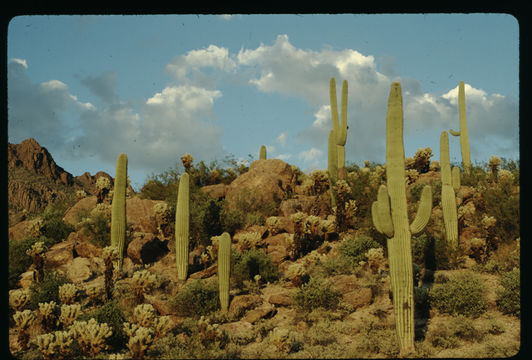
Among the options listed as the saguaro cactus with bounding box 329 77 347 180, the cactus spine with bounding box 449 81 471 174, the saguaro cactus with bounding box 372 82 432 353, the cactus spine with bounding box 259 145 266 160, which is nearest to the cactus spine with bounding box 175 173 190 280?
the saguaro cactus with bounding box 372 82 432 353

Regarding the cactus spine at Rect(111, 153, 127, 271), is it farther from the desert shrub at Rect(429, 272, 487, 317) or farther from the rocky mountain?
the rocky mountain

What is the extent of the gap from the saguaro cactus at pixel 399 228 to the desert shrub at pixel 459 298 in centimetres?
246

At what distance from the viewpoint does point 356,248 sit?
13.0 m

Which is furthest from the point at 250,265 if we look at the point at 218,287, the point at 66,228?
the point at 66,228

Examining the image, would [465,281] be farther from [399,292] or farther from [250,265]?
[250,265]

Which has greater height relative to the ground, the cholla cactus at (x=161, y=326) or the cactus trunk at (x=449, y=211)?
the cactus trunk at (x=449, y=211)

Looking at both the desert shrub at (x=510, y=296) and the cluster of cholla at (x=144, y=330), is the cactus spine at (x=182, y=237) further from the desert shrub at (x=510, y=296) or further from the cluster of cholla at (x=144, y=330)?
the desert shrub at (x=510, y=296)

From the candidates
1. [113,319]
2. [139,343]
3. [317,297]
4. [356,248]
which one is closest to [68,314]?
[113,319]

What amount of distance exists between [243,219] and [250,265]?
11.9 ft

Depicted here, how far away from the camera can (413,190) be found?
1719 cm

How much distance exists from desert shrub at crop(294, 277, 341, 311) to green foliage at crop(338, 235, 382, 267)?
228cm

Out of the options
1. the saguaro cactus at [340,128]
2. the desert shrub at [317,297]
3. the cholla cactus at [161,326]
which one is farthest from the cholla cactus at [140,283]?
the saguaro cactus at [340,128]

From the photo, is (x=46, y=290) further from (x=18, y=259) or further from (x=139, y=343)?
(x=139, y=343)

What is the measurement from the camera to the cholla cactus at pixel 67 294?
1044 cm
